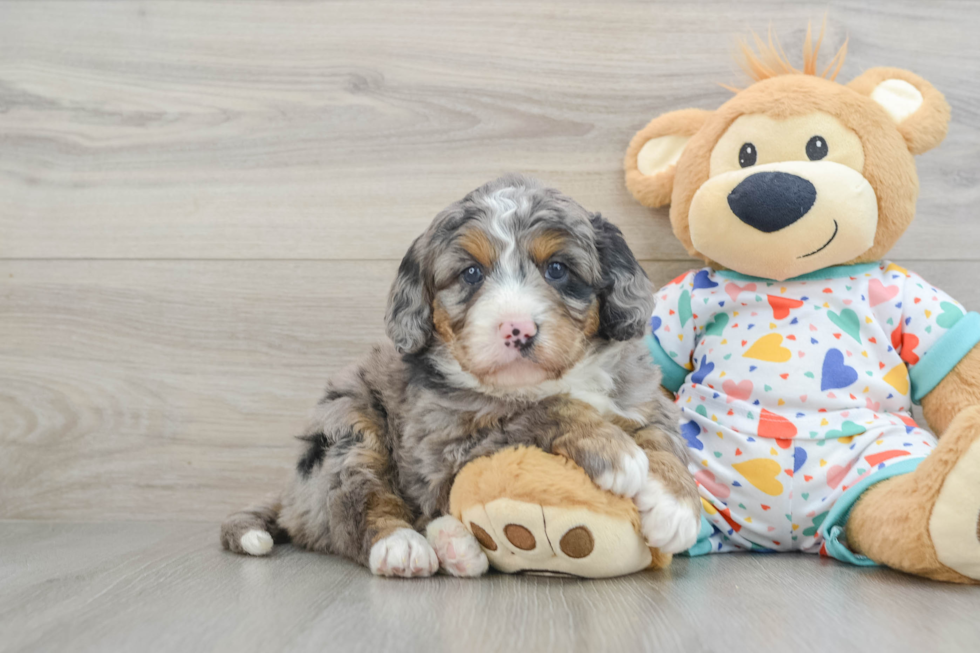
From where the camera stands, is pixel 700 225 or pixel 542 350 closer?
pixel 542 350

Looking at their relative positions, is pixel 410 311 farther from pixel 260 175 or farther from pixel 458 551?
pixel 260 175

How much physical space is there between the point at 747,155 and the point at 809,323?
44 cm

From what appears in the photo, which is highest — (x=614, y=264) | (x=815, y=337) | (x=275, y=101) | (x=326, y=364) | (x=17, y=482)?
(x=275, y=101)

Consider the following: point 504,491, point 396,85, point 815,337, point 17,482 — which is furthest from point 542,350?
point 17,482

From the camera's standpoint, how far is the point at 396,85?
235 centimetres

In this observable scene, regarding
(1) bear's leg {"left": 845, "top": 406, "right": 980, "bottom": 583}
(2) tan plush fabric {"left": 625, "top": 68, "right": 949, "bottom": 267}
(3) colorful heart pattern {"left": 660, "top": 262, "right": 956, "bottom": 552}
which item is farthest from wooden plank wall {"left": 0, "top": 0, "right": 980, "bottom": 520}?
(1) bear's leg {"left": 845, "top": 406, "right": 980, "bottom": 583}

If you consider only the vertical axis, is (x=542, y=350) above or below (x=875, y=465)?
above

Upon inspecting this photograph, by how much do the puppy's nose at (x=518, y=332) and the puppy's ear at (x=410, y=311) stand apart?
0.26 m

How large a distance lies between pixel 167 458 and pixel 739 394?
169 cm

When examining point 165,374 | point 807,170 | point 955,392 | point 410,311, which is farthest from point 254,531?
point 955,392

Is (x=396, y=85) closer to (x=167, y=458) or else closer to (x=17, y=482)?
(x=167, y=458)

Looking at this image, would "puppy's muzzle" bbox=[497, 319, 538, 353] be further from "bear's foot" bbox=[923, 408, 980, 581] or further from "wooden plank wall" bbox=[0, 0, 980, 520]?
"wooden plank wall" bbox=[0, 0, 980, 520]

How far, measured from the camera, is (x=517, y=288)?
4.91 feet

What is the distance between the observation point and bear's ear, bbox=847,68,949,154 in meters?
1.89
